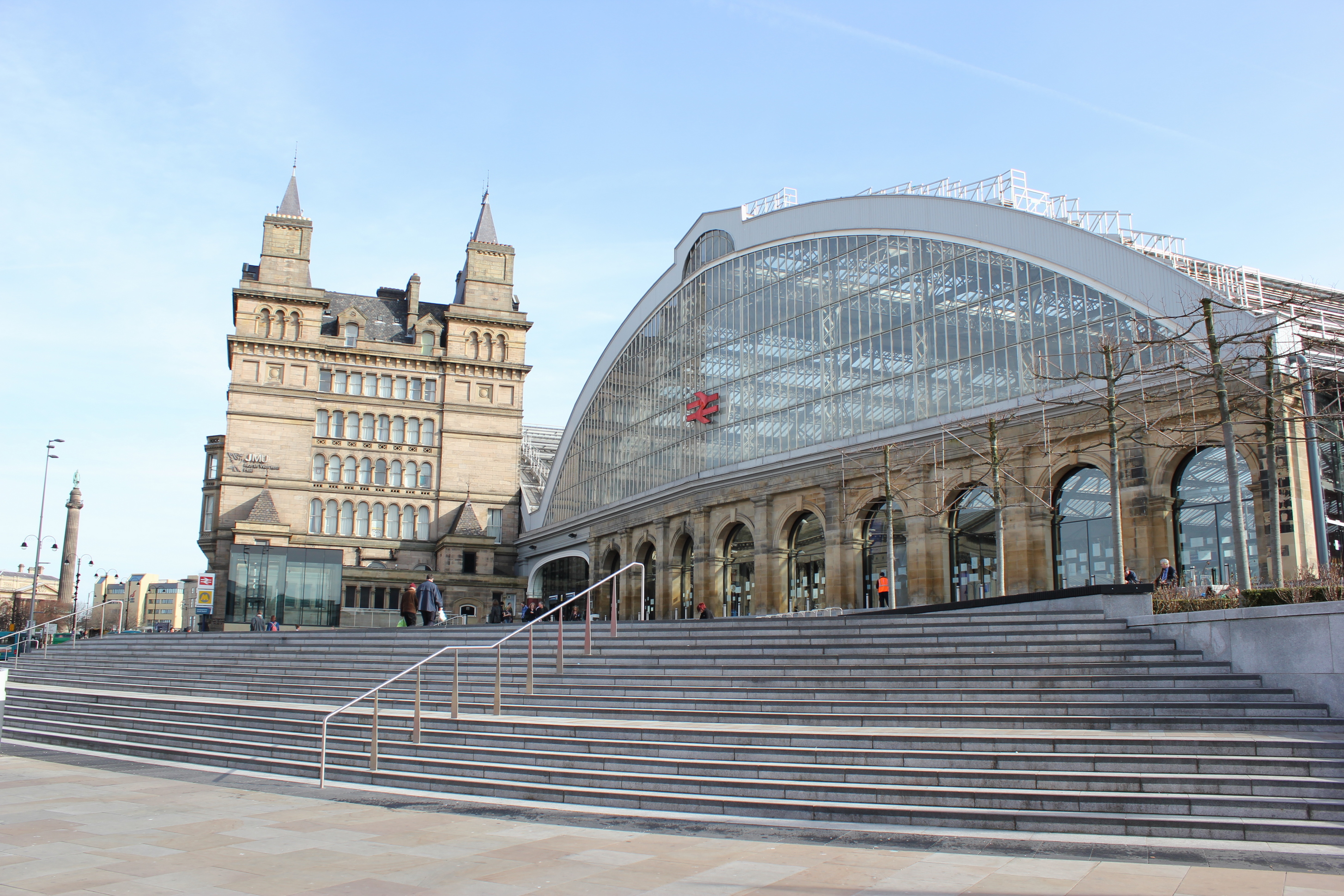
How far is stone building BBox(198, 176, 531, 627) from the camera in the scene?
67062 millimetres

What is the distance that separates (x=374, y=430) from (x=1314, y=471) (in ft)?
196

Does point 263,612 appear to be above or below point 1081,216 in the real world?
below

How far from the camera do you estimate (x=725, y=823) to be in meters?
11.6

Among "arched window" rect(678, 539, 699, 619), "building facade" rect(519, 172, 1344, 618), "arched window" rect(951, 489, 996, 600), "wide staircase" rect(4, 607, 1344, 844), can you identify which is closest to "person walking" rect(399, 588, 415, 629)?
"building facade" rect(519, 172, 1344, 618)

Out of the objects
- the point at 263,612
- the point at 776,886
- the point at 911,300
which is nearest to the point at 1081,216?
the point at 911,300

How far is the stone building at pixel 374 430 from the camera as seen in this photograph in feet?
220

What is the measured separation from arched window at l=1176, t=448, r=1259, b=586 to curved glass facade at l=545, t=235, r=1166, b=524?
4146 millimetres

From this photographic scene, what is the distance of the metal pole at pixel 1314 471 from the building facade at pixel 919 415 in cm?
87

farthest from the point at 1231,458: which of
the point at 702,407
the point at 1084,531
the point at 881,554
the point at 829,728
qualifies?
the point at 702,407

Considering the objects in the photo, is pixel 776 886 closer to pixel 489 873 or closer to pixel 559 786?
pixel 489 873

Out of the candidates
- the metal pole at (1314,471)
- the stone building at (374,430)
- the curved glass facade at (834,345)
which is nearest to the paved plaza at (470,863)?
the metal pole at (1314,471)

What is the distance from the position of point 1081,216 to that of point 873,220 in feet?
27.2

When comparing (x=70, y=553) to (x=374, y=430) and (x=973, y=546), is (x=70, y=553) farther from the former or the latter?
(x=973, y=546)

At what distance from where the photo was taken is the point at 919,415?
35812mm
